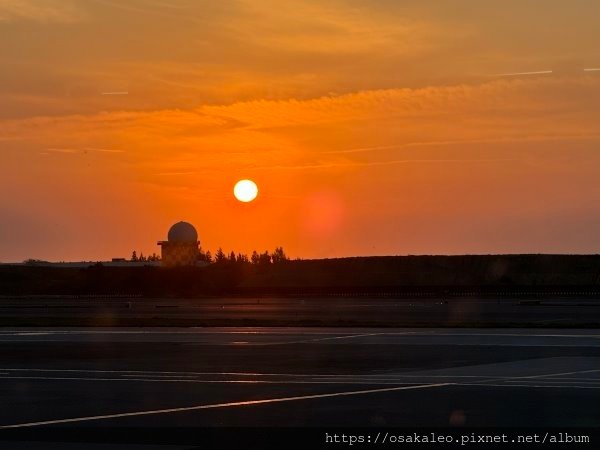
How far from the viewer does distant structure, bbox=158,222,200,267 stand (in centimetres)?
17288

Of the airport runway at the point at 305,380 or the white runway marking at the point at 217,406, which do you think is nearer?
the white runway marking at the point at 217,406

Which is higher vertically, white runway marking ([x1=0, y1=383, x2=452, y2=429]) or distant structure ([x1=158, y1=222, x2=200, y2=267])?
distant structure ([x1=158, y1=222, x2=200, y2=267])

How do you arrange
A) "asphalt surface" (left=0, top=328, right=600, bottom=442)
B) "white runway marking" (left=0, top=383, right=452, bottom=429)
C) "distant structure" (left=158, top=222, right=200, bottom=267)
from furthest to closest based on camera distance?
"distant structure" (left=158, top=222, right=200, bottom=267), "asphalt surface" (left=0, top=328, right=600, bottom=442), "white runway marking" (left=0, top=383, right=452, bottom=429)

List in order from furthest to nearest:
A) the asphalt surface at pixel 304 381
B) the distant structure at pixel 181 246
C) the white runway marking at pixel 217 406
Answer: the distant structure at pixel 181 246, the asphalt surface at pixel 304 381, the white runway marking at pixel 217 406

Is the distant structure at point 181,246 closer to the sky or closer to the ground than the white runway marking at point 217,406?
closer to the sky

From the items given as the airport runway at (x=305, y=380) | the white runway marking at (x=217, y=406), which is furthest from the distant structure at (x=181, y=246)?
the white runway marking at (x=217, y=406)

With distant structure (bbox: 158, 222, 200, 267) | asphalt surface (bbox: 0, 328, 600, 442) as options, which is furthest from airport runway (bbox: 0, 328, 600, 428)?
distant structure (bbox: 158, 222, 200, 267)

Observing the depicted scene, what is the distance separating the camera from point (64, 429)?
18188mm

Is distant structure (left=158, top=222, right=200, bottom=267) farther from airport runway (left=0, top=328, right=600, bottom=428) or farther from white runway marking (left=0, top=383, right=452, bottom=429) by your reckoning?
white runway marking (left=0, top=383, right=452, bottom=429)

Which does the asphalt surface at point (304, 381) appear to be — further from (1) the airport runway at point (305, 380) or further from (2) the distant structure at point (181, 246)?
(2) the distant structure at point (181, 246)

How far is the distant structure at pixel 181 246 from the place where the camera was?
173 m

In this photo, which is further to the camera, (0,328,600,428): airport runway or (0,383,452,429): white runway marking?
(0,328,600,428): airport runway

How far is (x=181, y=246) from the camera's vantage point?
175625 millimetres

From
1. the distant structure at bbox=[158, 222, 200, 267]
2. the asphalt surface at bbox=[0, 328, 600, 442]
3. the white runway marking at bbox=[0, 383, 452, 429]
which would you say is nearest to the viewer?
the white runway marking at bbox=[0, 383, 452, 429]
